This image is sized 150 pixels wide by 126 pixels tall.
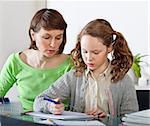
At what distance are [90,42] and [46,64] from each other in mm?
378

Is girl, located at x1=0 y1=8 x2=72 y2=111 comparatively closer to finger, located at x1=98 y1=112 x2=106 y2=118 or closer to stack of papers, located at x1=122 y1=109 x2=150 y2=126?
finger, located at x1=98 y1=112 x2=106 y2=118

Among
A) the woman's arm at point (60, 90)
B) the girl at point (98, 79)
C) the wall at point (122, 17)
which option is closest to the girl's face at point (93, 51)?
the girl at point (98, 79)

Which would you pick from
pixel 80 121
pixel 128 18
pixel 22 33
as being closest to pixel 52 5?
pixel 22 33

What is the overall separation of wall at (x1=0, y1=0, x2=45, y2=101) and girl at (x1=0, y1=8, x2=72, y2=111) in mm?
825

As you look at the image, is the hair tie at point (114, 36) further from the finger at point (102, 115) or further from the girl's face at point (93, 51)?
the finger at point (102, 115)

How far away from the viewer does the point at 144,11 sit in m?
2.08

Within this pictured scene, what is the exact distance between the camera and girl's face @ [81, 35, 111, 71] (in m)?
1.26

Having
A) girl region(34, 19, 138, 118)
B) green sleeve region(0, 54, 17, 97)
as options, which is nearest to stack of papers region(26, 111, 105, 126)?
girl region(34, 19, 138, 118)

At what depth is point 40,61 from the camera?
1.57m

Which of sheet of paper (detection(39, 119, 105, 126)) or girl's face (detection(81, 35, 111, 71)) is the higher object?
girl's face (detection(81, 35, 111, 71))

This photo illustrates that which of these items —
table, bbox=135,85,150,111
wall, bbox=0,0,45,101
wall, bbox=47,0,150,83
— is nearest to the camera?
table, bbox=135,85,150,111

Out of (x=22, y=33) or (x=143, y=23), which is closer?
(x=143, y=23)

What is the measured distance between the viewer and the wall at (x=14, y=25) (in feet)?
7.84

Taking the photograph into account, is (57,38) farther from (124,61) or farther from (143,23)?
→ (143,23)
